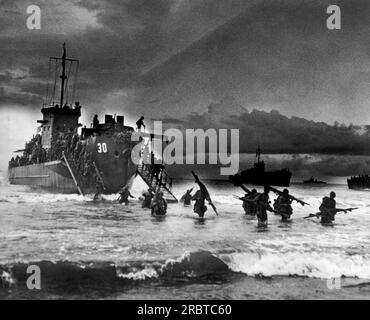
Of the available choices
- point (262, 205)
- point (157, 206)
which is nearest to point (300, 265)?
point (262, 205)

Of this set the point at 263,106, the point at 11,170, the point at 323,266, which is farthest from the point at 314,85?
the point at 11,170

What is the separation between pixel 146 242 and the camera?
1028 centimetres

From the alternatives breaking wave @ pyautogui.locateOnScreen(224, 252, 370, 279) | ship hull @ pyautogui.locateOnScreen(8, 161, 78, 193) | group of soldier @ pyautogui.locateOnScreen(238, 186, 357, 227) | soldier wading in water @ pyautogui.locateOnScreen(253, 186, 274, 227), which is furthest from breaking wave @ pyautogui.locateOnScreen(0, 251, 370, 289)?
ship hull @ pyautogui.locateOnScreen(8, 161, 78, 193)

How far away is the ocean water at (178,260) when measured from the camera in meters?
7.25

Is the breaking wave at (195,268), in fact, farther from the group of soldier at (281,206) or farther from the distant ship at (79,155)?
the distant ship at (79,155)

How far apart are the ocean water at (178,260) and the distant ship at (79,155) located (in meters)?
9.76

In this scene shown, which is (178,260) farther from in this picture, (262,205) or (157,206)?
(157,206)

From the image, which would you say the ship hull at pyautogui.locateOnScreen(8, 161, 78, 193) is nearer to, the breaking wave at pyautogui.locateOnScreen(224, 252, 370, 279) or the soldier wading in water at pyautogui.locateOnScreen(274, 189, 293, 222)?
the soldier wading in water at pyautogui.locateOnScreen(274, 189, 293, 222)

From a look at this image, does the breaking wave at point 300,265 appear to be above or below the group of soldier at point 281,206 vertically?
below

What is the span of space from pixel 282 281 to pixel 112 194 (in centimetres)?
1815

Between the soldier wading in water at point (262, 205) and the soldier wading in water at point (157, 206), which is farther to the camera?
the soldier wading in water at point (157, 206)

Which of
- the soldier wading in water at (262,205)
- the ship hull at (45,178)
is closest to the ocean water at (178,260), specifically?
the soldier wading in water at (262,205)

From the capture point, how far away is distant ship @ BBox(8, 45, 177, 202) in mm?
22891
